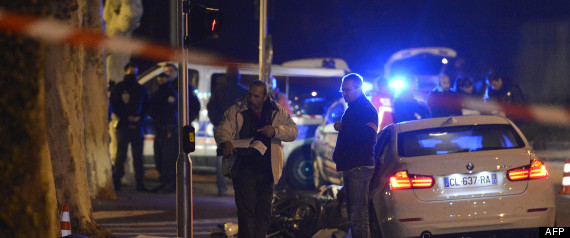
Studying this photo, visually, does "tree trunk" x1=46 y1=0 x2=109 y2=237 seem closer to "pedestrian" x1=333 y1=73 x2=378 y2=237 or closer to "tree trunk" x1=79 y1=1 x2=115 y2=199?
"pedestrian" x1=333 y1=73 x2=378 y2=237

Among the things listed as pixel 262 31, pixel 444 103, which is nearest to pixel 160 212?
pixel 262 31

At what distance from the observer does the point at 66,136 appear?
10352 millimetres

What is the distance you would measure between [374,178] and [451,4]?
28.8m

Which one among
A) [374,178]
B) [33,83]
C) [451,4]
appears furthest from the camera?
[451,4]

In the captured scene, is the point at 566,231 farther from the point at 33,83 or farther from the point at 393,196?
the point at 33,83

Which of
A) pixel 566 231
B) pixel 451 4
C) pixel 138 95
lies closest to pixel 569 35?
pixel 451 4

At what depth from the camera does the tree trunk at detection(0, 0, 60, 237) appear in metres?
6.17

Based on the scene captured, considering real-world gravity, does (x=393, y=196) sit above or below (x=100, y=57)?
below

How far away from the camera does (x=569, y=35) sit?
2686cm

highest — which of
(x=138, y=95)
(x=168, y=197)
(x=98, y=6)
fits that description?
(x=98, y=6)

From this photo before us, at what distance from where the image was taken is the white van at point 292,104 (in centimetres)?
1636

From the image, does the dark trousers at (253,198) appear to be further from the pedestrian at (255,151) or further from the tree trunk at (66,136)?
the tree trunk at (66,136)

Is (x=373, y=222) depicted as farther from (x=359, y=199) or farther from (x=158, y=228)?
(x=158, y=228)

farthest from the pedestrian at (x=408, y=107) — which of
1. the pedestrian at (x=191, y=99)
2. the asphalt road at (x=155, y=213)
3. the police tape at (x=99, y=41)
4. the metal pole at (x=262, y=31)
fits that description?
the pedestrian at (x=191, y=99)
